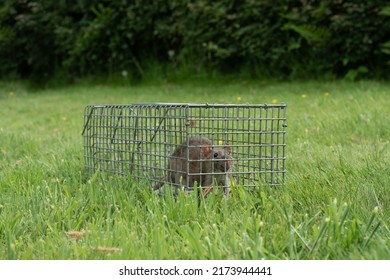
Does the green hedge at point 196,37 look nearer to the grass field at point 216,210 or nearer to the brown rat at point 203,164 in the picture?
the grass field at point 216,210

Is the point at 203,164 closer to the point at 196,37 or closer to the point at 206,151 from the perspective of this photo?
the point at 206,151

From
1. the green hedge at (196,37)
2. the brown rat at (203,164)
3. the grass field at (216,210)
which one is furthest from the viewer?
the green hedge at (196,37)

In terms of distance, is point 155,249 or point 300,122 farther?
point 300,122

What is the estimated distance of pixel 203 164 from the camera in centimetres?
302

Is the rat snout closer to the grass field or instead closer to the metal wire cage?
the metal wire cage

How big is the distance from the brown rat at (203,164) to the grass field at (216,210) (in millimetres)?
176

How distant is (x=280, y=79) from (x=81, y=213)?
6.77 m

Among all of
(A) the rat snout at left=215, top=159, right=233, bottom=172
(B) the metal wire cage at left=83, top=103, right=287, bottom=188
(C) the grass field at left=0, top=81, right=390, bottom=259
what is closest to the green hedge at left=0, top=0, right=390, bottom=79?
(C) the grass field at left=0, top=81, right=390, bottom=259

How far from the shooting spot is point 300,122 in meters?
5.28

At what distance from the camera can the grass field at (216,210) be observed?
81.1 inches

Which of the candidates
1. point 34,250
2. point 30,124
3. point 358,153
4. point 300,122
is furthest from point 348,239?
point 30,124

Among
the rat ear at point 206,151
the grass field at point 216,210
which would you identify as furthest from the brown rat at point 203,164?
the grass field at point 216,210

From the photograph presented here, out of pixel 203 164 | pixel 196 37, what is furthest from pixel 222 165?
pixel 196 37
